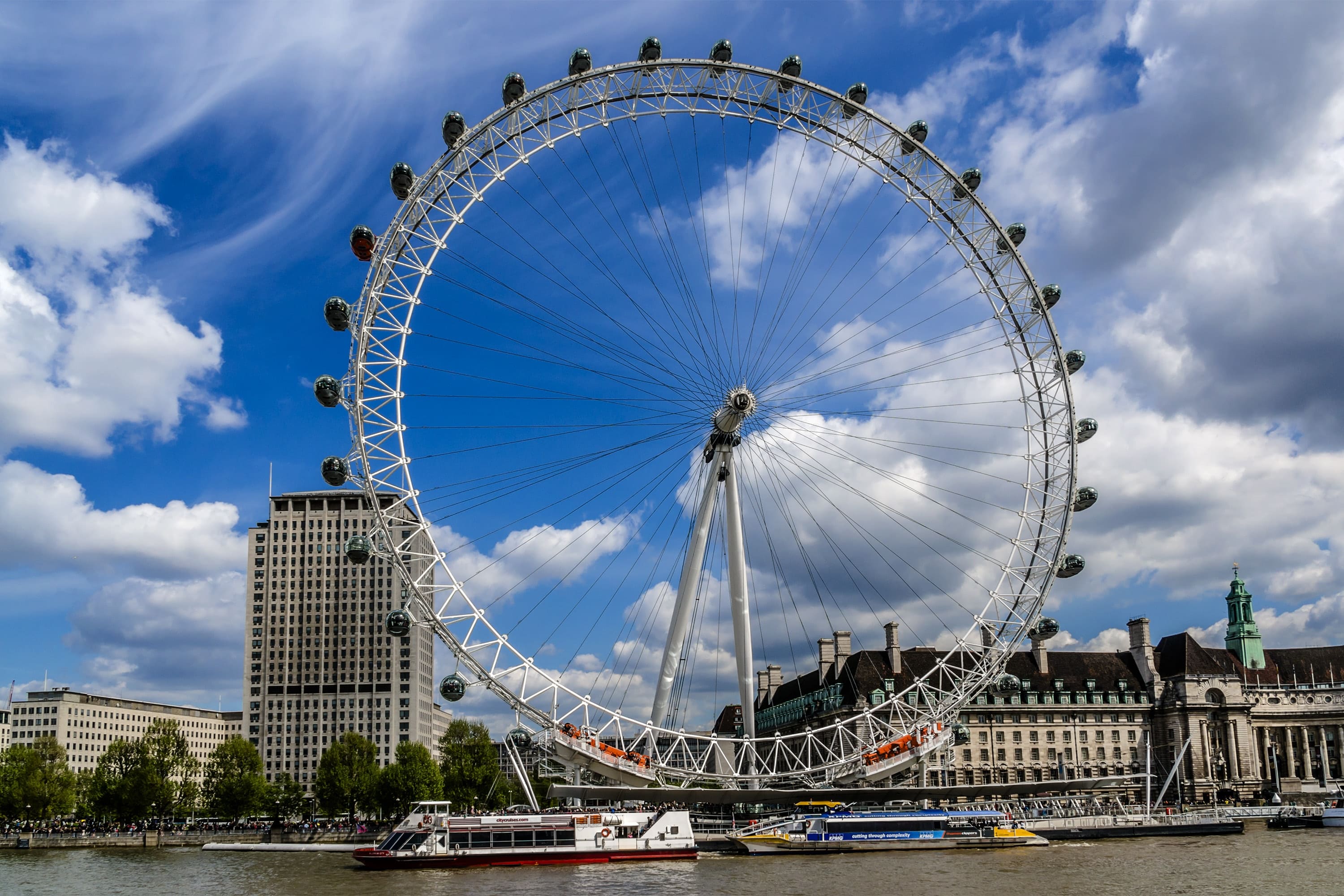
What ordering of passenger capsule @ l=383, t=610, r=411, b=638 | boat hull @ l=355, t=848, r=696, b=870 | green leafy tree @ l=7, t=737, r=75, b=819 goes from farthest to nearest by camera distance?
1. green leafy tree @ l=7, t=737, r=75, b=819
2. boat hull @ l=355, t=848, r=696, b=870
3. passenger capsule @ l=383, t=610, r=411, b=638

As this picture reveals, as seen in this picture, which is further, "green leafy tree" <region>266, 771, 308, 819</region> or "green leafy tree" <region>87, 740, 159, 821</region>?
"green leafy tree" <region>266, 771, 308, 819</region>

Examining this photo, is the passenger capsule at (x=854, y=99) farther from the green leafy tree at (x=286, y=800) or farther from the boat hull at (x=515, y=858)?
the green leafy tree at (x=286, y=800)

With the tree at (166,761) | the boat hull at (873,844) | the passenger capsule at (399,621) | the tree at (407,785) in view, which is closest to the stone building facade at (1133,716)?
the tree at (407,785)

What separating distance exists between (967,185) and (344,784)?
93.7 m

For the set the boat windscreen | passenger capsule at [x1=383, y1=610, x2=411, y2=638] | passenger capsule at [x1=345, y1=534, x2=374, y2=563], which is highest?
passenger capsule at [x1=345, y1=534, x2=374, y2=563]

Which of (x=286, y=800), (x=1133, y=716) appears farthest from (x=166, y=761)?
(x=1133, y=716)

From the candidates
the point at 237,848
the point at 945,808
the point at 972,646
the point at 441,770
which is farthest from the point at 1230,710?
the point at 237,848

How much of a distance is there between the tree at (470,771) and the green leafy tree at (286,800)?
17217mm

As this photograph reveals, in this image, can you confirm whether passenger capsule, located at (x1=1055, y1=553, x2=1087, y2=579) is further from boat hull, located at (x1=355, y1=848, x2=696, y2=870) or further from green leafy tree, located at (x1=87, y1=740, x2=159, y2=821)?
green leafy tree, located at (x1=87, y1=740, x2=159, y2=821)

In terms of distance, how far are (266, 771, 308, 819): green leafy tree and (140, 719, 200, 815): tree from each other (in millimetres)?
8558

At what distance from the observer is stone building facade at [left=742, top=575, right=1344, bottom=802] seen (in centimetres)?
13138

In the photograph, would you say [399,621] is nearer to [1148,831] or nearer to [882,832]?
[882,832]

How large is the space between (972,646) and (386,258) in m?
45.3

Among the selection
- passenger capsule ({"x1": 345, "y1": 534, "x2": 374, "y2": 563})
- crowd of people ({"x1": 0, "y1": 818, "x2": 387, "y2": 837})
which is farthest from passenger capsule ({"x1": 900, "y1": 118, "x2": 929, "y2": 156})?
crowd of people ({"x1": 0, "y1": 818, "x2": 387, "y2": 837})
